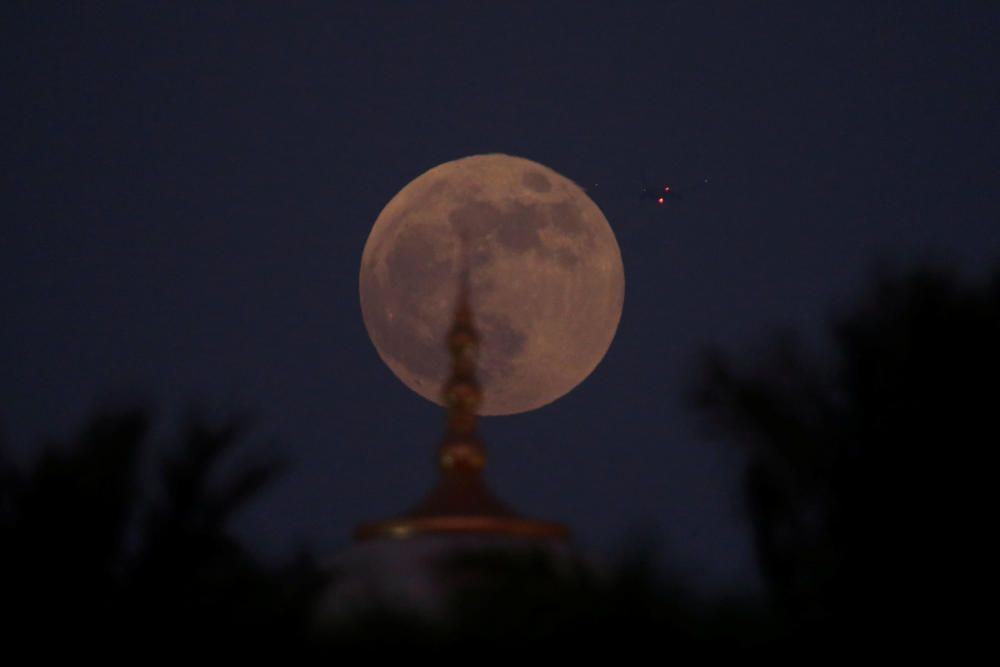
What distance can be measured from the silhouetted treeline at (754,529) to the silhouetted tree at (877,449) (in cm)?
2

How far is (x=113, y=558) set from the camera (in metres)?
11.1

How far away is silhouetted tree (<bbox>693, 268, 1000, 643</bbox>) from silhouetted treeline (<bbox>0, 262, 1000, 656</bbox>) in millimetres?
16

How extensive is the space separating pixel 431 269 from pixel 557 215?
5.01ft

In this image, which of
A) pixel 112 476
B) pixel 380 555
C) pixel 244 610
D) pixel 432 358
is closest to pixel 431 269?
pixel 432 358

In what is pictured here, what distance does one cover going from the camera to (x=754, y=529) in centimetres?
1323

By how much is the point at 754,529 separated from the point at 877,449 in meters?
2.06

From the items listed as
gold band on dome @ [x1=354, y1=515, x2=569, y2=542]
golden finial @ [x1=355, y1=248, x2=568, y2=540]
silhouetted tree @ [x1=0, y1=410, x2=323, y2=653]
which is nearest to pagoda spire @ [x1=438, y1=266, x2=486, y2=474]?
golden finial @ [x1=355, y1=248, x2=568, y2=540]

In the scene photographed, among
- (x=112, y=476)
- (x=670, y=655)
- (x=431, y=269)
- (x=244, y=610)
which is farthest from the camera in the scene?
(x=431, y=269)

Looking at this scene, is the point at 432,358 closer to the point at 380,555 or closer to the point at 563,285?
the point at 563,285

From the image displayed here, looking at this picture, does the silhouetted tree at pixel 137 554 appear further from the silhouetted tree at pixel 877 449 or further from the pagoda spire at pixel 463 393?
the silhouetted tree at pixel 877 449

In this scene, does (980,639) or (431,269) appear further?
(431,269)

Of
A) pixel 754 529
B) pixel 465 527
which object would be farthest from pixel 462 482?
pixel 754 529

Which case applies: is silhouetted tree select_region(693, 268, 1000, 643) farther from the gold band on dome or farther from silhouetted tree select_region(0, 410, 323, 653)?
silhouetted tree select_region(0, 410, 323, 653)

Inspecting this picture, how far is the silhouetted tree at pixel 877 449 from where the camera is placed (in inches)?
423
